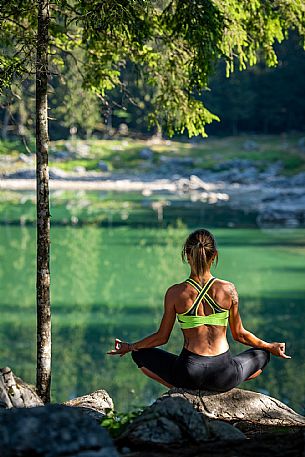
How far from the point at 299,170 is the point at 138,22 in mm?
69777

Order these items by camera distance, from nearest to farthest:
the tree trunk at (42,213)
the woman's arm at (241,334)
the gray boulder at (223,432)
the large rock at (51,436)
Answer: the large rock at (51,436) < the gray boulder at (223,432) < the woman's arm at (241,334) < the tree trunk at (42,213)

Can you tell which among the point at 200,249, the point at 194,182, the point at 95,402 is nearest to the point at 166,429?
the point at 200,249

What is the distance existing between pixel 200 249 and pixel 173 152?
8359 centimetres

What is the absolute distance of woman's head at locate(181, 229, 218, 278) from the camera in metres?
6.11

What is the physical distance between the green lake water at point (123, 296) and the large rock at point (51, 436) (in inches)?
124

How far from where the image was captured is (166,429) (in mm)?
4816

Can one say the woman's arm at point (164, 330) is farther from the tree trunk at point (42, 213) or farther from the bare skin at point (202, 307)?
the tree trunk at point (42, 213)

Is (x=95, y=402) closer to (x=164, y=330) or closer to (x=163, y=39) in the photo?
(x=164, y=330)

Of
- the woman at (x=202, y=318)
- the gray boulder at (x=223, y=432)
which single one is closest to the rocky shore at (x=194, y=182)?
the woman at (x=202, y=318)

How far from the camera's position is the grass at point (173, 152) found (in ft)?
271

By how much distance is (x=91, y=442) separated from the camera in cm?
404

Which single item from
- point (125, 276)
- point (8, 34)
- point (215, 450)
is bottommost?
point (125, 276)

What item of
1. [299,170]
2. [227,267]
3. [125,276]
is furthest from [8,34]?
[299,170]

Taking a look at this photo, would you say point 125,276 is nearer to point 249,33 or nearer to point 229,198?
point 249,33
